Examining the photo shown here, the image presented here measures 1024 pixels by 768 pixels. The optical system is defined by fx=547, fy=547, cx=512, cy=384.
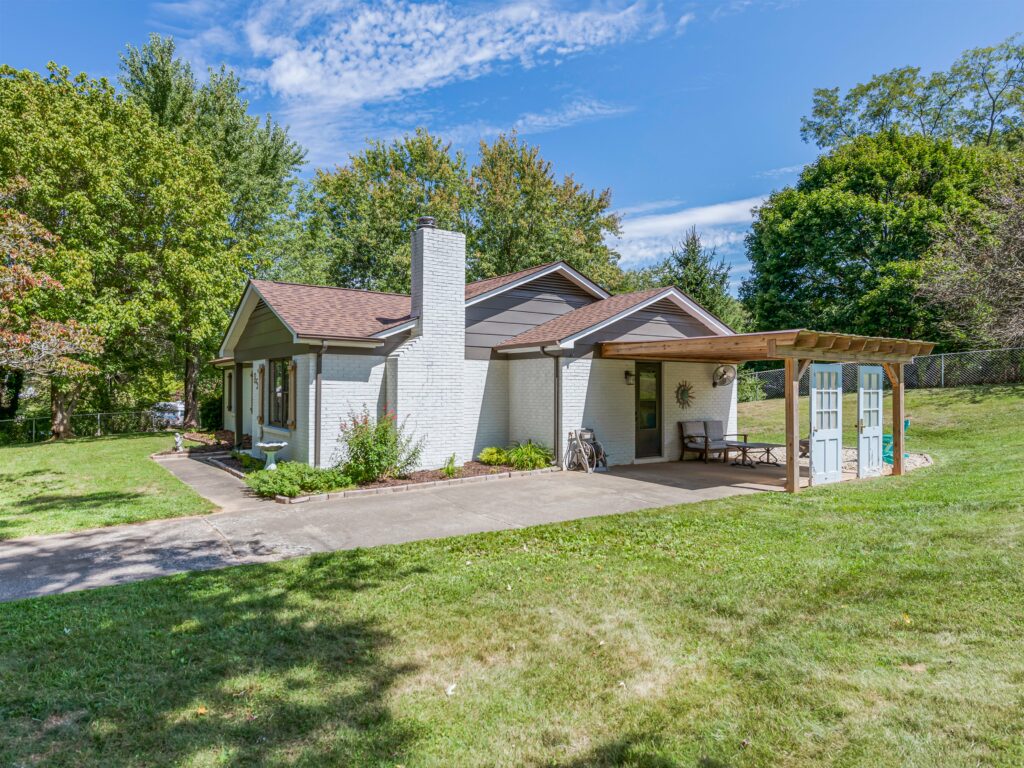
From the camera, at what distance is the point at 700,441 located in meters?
13.8

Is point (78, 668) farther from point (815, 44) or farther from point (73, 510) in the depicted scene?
point (815, 44)

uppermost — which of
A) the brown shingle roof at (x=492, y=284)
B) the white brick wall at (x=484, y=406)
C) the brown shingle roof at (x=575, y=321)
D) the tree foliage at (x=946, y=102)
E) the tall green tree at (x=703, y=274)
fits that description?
the tree foliage at (x=946, y=102)

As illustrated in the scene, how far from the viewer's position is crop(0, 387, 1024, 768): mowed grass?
2.89 m

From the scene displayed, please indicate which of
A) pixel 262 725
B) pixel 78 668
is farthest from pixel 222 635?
pixel 262 725

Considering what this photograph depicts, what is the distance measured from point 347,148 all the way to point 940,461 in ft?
105

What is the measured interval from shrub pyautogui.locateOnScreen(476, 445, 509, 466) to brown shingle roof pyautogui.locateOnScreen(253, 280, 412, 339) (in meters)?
3.51

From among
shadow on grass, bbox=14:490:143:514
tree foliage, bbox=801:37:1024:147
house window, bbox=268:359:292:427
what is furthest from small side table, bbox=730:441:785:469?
tree foliage, bbox=801:37:1024:147

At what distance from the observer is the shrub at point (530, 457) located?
1210 centimetres

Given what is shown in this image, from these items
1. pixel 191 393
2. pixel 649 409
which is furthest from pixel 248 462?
pixel 191 393

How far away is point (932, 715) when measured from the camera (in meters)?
3.03

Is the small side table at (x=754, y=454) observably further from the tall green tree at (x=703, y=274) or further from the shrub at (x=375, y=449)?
the tall green tree at (x=703, y=274)

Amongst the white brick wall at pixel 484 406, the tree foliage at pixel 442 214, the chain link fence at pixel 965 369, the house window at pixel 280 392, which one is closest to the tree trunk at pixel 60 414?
the tree foliage at pixel 442 214

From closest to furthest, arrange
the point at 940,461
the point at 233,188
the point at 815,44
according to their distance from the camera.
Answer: the point at 940,461 → the point at 815,44 → the point at 233,188

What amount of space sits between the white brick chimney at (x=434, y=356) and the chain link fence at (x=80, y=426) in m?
17.2
